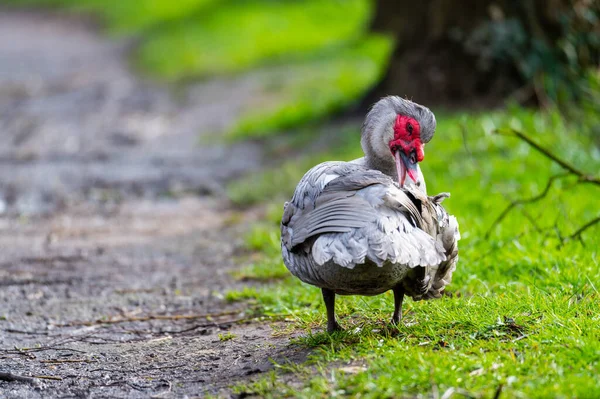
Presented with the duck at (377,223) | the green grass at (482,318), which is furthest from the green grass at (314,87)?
the duck at (377,223)

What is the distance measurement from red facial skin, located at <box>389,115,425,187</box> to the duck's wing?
191mm

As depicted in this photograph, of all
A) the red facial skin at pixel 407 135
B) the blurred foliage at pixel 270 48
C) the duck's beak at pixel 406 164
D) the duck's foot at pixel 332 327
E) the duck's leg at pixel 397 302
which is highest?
the blurred foliage at pixel 270 48

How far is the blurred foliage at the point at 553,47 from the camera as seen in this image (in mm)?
9000

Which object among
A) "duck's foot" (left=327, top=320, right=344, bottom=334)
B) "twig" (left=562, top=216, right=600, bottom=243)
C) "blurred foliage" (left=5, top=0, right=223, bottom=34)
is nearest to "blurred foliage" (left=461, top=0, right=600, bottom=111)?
"twig" (left=562, top=216, right=600, bottom=243)

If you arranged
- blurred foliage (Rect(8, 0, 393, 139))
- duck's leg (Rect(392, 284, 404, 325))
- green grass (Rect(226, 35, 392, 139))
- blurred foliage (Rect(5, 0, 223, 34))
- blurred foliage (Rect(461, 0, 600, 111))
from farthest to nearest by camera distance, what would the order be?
blurred foliage (Rect(5, 0, 223, 34)) < blurred foliage (Rect(8, 0, 393, 139)) < green grass (Rect(226, 35, 392, 139)) < blurred foliage (Rect(461, 0, 600, 111)) < duck's leg (Rect(392, 284, 404, 325))

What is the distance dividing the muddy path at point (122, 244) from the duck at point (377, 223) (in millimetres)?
518

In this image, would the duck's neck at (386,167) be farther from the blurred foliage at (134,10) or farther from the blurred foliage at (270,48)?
the blurred foliage at (134,10)

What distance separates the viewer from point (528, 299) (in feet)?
14.8

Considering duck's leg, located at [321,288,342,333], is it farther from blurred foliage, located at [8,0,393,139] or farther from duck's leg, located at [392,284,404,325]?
blurred foliage, located at [8,0,393,139]

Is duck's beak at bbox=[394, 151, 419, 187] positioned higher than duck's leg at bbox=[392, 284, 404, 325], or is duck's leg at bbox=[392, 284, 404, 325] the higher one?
duck's beak at bbox=[394, 151, 419, 187]

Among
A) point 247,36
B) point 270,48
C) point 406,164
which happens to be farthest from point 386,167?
point 247,36

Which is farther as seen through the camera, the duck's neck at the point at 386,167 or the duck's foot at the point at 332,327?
the duck's neck at the point at 386,167

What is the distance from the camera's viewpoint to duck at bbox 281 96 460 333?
3631 mm

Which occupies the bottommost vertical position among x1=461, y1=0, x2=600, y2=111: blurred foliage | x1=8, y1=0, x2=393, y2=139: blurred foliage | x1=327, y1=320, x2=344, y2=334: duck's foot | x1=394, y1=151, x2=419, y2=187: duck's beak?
x1=327, y1=320, x2=344, y2=334: duck's foot
